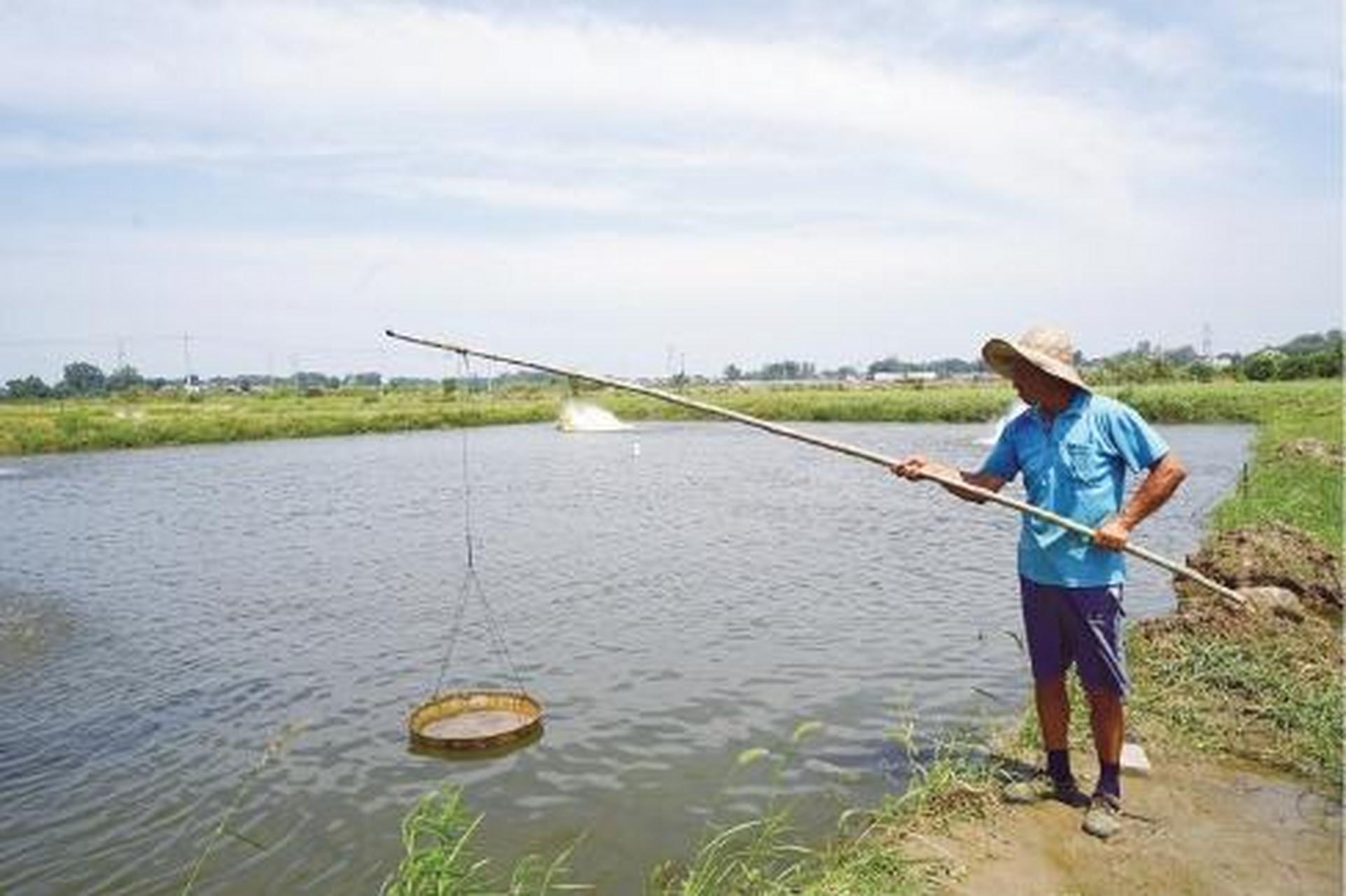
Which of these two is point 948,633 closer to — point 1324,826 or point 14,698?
point 1324,826

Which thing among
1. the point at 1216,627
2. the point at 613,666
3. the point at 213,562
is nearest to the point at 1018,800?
the point at 1216,627

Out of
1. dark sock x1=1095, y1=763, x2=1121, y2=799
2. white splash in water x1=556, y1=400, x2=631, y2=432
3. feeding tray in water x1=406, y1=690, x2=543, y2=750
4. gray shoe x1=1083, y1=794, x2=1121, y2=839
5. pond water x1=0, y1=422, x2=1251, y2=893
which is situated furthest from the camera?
white splash in water x1=556, y1=400, x2=631, y2=432

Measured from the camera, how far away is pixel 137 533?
20.0 m

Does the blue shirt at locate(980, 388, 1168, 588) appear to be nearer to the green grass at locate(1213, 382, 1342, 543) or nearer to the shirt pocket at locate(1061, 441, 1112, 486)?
the shirt pocket at locate(1061, 441, 1112, 486)

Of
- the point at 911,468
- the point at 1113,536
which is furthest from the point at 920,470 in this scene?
the point at 1113,536

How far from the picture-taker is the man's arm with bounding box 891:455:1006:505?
565 cm

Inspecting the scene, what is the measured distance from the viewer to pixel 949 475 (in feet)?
18.7

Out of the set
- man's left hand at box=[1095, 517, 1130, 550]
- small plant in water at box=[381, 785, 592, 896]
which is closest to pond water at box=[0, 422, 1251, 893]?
small plant in water at box=[381, 785, 592, 896]

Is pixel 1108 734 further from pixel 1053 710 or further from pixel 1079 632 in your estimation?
pixel 1079 632

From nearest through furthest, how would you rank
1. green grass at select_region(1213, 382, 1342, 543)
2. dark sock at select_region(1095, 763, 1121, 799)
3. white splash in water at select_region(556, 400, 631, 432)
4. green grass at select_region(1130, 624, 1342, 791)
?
dark sock at select_region(1095, 763, 1121, 799)
green grass at select_region(1130, 624, 1342, 791)
green grass at select_region(1213, 382, 1342, 543)
white splash in water at select_region(556, 400, 631, 432)

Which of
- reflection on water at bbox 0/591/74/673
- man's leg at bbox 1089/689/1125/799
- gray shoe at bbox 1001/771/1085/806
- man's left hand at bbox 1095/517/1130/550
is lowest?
reflection on water at bbox 0/591/74/673

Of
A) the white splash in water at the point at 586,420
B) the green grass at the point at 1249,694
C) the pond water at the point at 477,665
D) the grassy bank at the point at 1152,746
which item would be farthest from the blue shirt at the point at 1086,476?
the white splash in water at the point at 586,420

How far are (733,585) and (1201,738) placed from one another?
766 centimetres

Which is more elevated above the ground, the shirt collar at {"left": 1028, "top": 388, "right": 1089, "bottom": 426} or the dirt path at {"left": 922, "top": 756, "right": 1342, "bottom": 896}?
the shirt collar at {"left": 1028, "top": 388, "right": 1089, "bottom": 426}
